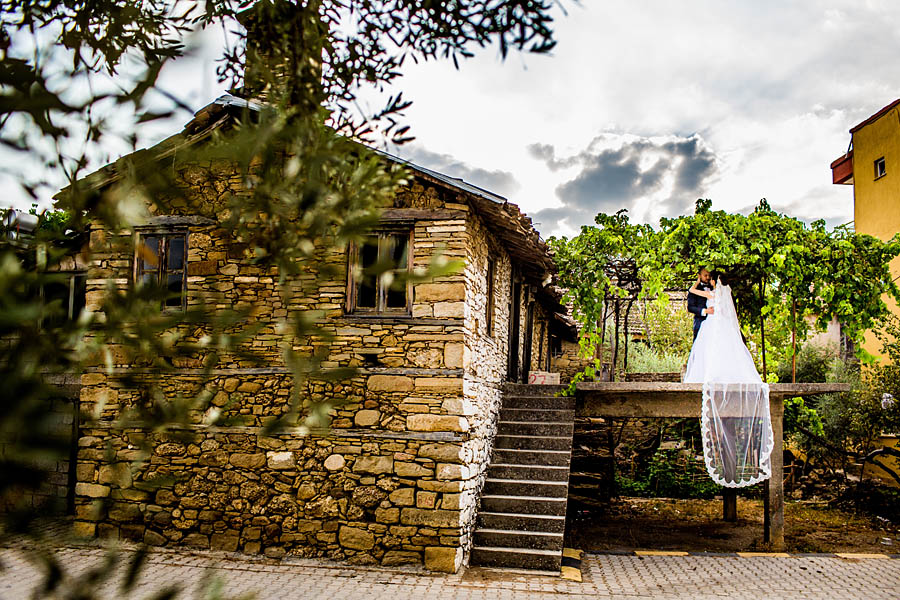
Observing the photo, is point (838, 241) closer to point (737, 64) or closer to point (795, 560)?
point (737, 64)

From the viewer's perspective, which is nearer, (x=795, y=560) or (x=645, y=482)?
(x=795, y=560)

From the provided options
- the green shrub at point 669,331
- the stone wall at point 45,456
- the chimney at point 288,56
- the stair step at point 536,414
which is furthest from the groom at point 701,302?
the green shrub at point 669,331

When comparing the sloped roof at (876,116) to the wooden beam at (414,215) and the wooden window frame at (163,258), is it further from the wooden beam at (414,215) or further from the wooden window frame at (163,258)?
the wooden window frame at (163,258)

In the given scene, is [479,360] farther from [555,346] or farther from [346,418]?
[555,346]

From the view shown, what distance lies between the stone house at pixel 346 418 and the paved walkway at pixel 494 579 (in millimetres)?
322

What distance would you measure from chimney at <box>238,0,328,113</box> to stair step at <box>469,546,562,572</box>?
6737 millimetres

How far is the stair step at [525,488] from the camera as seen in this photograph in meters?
8.82

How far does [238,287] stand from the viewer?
8.89 m

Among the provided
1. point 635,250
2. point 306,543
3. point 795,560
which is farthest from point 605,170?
point 306,543

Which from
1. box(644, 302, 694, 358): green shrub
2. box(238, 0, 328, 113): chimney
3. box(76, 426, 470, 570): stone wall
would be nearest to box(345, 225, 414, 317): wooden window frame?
box(76, 426, 470, 570): stone wall

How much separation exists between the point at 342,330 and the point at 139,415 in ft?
21.4

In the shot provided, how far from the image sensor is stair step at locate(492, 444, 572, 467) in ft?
30.6

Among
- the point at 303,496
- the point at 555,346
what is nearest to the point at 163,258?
the point at 303,496

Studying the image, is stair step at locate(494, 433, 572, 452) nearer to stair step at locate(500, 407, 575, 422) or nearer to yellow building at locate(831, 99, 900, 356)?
stair step at locate(500, 407, 575, 422)
